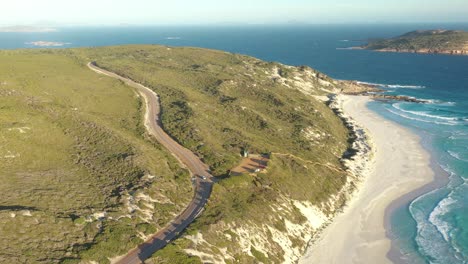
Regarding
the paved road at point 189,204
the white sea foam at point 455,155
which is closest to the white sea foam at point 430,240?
the white sea foam at point 455,155

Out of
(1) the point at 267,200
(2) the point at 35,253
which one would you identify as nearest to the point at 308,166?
(1) the point at 267,200

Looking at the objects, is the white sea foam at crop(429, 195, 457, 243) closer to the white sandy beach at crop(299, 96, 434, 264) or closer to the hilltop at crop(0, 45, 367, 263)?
the white sandy beach at crop(299, 96, 434, 264)

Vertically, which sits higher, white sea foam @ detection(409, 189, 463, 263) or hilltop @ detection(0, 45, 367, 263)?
hilltop @ detection(0, 45, 367, 263)

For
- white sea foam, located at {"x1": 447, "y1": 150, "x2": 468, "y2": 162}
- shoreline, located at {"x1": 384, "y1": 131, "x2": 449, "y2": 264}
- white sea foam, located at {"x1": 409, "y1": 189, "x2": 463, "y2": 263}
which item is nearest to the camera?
white sea foam, located at {"x1": 409, "y1": 189, "x2": 463, "y2": 263}

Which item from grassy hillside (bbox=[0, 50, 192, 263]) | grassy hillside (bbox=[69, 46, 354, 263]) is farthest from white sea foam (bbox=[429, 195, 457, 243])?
grassy hillside (bbox=[0, 50, 192, 263])

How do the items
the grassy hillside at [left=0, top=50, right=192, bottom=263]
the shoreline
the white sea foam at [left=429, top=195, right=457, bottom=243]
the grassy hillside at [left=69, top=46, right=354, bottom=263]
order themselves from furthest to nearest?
the white sea foam at [left=429, top=195, right=457, bottom=243], the grassy hillside at [left=69, top=46, right=354, bottom=263], the shoreline, the grassy hillside at [left=0, top=50, right=192, bottom=263]

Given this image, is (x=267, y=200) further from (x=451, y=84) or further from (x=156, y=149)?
(x=451, y=84)

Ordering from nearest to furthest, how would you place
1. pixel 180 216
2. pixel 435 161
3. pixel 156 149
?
pixel 180 216 < pixel 156 149 < pixel 435 161
